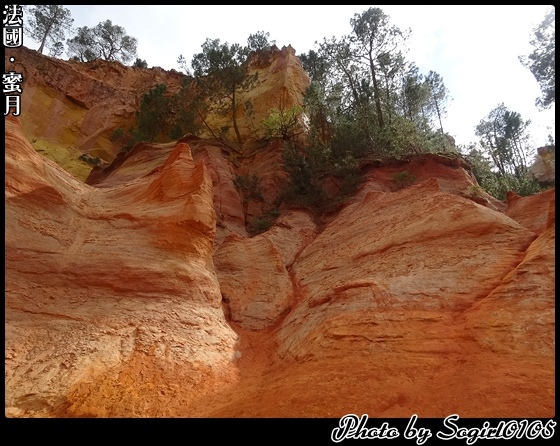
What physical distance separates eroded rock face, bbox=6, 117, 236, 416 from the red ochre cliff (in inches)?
1.4

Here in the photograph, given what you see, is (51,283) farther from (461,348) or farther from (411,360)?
(461,348)

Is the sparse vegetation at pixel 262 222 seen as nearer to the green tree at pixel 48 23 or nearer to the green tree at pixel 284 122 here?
the green tree at pixel 284 122

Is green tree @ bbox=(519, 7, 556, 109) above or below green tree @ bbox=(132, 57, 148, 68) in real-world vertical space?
below

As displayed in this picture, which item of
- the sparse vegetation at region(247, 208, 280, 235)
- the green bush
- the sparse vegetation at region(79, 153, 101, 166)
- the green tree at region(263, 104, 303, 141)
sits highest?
the sparse vegetation at region(79, 153, 101, 166)

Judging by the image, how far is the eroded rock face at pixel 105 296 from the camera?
21.0ft

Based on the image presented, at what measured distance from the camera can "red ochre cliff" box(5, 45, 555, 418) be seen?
5.76 meters

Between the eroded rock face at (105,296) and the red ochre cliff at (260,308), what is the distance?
36 mm

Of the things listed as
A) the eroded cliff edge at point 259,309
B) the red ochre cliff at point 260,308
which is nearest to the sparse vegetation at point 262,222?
the red ochre cliff at point 260,308

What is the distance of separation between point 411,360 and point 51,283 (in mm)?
7689

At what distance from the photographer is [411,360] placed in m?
6.22

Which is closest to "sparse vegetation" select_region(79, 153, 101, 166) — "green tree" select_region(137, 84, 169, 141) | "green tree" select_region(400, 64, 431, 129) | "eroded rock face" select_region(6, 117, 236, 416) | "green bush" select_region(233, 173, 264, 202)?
"green tree" select_region(137, 84, 169, 141)

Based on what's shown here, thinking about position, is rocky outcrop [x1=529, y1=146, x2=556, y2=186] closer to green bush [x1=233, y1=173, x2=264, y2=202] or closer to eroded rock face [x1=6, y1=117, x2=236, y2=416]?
green bush [x1=233, y1=173, x2=264, y2=202]
